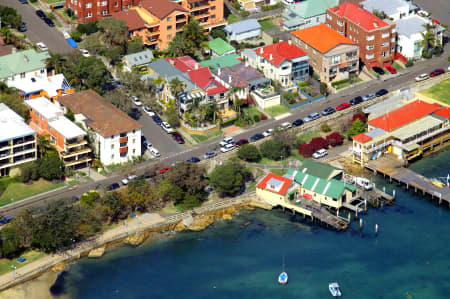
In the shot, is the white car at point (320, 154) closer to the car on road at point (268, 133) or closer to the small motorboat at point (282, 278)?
the car on road at point (268, 133)

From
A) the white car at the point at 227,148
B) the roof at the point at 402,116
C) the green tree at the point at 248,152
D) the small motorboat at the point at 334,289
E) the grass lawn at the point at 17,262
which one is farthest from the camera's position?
the roof at the point at 402,116

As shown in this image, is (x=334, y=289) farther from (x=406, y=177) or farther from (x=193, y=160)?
(x=193, y=160)

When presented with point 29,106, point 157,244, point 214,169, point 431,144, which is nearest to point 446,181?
point 431,144

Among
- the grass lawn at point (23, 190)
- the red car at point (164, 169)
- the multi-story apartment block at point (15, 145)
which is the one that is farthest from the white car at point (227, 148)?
the multi-story apartment block at point (15, 145)

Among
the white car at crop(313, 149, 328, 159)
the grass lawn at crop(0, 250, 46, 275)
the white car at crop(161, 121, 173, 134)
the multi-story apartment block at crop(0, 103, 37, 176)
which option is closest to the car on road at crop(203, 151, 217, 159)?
the white car at crop(161, 121, 173, 134)

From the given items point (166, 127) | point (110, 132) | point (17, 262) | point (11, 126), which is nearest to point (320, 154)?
point (166, 127)

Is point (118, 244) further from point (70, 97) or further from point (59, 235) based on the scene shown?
point (70, 97)
